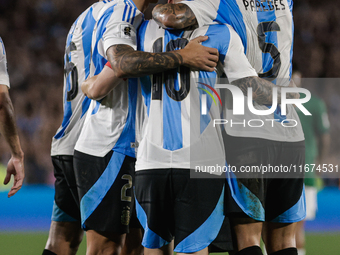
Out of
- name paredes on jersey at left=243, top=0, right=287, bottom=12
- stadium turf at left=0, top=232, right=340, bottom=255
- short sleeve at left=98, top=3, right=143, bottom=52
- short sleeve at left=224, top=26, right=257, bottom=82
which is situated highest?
name paredes on jersey at left=243, top=0, right=287, bottom=12

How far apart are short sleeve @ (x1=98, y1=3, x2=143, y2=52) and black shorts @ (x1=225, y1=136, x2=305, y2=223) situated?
0.67 meters

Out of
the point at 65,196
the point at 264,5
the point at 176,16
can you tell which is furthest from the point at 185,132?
the point at 65,196

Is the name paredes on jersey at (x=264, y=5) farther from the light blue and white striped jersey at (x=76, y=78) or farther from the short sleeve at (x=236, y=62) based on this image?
the light blue and white striped jersey at (x=76, y=78)

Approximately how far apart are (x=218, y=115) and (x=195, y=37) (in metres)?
0.36

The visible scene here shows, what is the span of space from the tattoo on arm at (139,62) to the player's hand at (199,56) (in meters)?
0.03

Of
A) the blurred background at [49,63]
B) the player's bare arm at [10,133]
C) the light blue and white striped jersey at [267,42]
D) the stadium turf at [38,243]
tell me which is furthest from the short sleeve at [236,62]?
the blurred background at [49,63]

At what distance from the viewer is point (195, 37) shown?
1.82 meters

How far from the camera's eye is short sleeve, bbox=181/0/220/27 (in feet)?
5.87

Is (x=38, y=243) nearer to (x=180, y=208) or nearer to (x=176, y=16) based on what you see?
(x=180, y=208)

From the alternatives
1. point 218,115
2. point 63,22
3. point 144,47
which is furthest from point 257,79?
point 63,22

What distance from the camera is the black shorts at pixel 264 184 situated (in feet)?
6.20

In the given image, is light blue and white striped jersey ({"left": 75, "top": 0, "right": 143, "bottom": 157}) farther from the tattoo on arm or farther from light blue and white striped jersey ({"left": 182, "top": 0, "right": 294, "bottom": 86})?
light blue and white striped jersey ({"left": 182, "top": 0, "right": 294, "bottom": 86})

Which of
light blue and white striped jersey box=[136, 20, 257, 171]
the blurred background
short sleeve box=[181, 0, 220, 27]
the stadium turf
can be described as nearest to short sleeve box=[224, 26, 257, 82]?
light blue and white striped jersey box=[136, 20, 257, 171]

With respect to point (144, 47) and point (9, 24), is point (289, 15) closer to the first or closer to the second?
point (144, 47)
